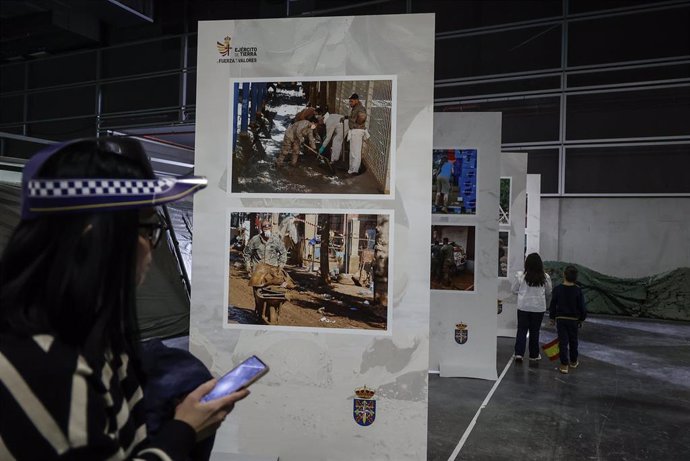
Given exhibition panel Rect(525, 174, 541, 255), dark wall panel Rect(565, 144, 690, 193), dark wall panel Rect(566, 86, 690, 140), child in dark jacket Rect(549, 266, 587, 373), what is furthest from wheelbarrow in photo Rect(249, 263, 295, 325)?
dark wall panel Rect(565, 144, 690, 193)

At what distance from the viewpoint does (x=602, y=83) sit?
10.8 m

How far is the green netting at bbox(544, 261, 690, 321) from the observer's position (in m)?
10.1

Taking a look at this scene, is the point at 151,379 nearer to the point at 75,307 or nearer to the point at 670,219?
the point at 75,307

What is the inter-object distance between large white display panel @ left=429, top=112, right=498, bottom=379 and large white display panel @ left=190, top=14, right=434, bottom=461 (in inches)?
122

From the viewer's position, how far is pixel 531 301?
19.7 feet

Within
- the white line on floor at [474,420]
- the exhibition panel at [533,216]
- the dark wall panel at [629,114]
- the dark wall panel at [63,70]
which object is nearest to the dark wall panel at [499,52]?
the dark wall panel at [629,114]

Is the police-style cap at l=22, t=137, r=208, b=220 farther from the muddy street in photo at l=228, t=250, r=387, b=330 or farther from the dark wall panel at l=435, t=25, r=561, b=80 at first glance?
the dark wall panel at l=435, t=25, r=561, b=80

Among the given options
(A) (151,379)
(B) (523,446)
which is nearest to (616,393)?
(B) (523,446)

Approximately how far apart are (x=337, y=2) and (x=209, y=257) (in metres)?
10.8

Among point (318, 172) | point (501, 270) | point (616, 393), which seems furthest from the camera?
point (501, 270)

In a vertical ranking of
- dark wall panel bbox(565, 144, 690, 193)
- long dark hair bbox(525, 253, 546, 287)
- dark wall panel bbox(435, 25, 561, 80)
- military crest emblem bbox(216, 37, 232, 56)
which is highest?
dark wall panel bbox(435, 25, 561, 80)

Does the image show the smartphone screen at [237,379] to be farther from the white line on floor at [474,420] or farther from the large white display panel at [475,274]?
the large white display panel at [475,274]

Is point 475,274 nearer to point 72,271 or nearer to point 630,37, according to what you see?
point 72,271

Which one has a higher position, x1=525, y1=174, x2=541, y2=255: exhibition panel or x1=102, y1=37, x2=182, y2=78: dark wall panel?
x1=102, y1=37, x2=182, y2=78: dark wall panel
